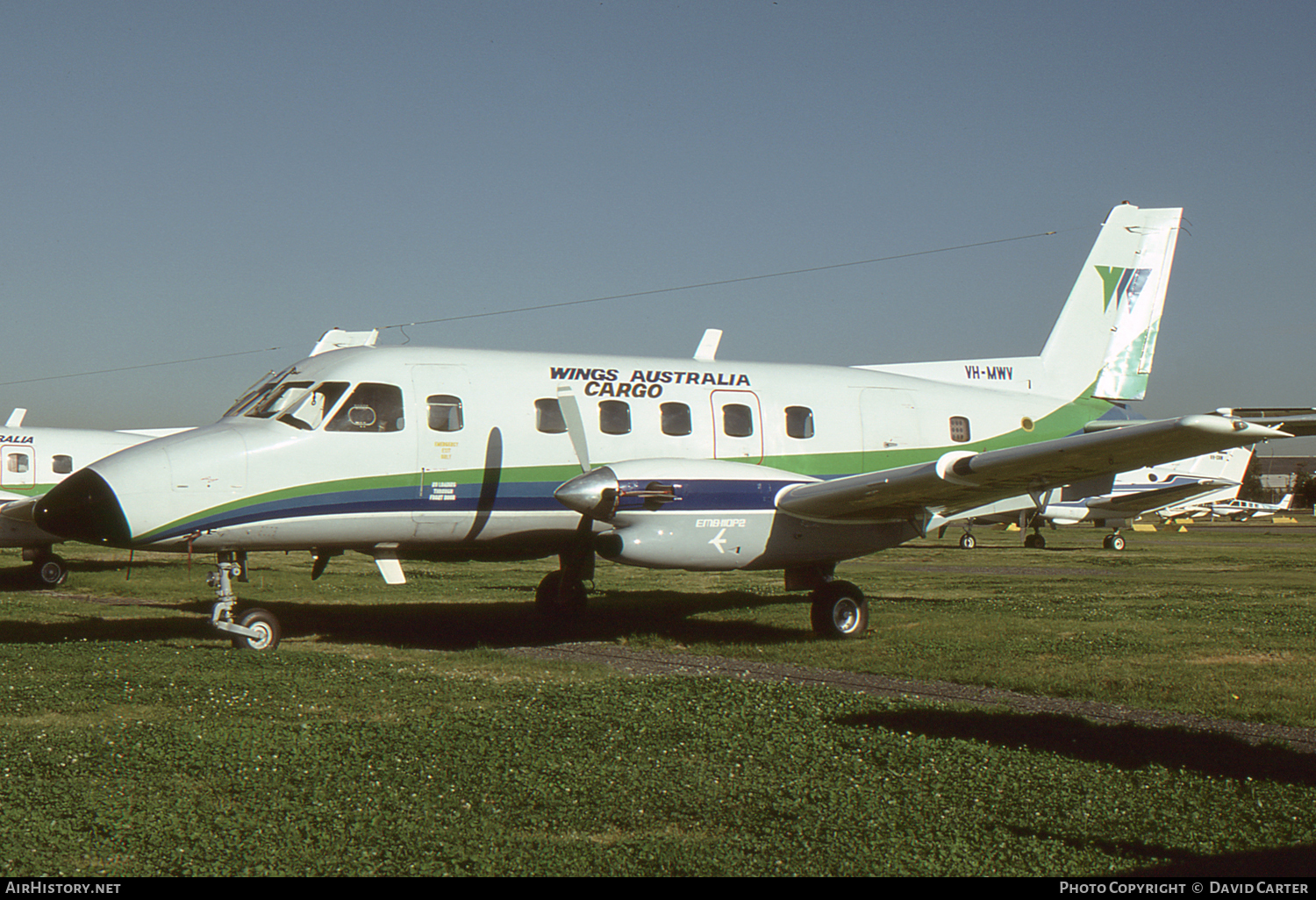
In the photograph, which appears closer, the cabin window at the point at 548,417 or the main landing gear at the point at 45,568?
the cabin window at the point at 548,417

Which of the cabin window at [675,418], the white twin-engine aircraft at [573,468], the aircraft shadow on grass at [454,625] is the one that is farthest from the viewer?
the cabin window at [675,418]

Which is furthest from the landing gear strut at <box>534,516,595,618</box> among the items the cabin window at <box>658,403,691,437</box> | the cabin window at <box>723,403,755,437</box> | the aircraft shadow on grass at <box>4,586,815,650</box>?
the cabin window at <box>723,403,755,437</box>

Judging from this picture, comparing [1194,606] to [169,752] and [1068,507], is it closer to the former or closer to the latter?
[169,752]

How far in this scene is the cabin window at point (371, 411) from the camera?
40.2 feet

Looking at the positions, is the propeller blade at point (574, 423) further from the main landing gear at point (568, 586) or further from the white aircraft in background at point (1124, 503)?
the white aircraft in background at point (1124, 503)

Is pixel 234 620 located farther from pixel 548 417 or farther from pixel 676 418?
pixel 676 418

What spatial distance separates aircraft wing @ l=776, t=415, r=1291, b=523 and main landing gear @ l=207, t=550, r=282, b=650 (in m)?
6.24

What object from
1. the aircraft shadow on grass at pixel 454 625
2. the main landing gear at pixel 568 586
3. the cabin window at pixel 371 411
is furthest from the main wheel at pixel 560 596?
the cabin window at pixel 371 411

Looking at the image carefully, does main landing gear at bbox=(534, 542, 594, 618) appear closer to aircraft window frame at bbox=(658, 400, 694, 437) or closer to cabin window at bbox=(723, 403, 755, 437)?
aircraft window frame at bbox=(658, 400, 694, 437)

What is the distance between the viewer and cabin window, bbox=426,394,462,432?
1273 centimetres

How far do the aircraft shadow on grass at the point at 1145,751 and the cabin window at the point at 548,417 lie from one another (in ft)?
19.9

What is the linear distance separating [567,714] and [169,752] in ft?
9.71

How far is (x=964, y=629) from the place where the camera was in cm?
1475

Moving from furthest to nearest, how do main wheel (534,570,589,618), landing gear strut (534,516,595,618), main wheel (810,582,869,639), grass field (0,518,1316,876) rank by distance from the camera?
main wheel (534,570,589,618) → main wheel (810,582,869,639) → landing gear strut (534,516,595,618) → grass field (0,518,1316,876)
